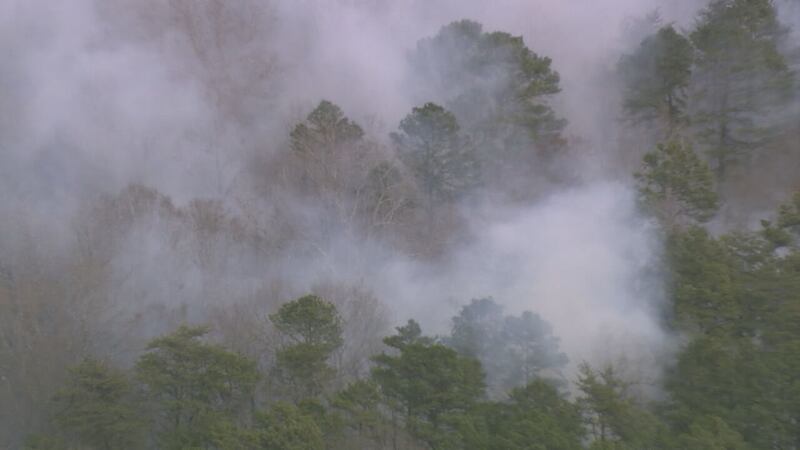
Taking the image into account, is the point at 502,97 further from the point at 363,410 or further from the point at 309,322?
the point at 363,410

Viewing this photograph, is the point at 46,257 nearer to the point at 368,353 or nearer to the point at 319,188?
the point at 319,188

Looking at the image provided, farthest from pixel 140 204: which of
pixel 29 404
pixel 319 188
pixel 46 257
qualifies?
pixel 29 404

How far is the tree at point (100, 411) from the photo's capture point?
540 inches

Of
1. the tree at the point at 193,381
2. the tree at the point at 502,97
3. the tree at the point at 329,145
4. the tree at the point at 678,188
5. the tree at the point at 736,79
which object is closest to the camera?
the tree at the point at 193,381

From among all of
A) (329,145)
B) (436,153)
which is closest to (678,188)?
(436,153)

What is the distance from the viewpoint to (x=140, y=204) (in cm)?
2352

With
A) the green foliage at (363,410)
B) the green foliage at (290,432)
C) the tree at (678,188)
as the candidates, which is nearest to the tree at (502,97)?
the tree at (678,188)

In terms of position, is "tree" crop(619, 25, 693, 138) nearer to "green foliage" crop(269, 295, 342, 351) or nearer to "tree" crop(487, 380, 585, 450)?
"tree" crop(487, 380, 585, 450)

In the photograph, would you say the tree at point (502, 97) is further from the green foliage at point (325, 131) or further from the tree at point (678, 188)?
the tree at point (678, 188)

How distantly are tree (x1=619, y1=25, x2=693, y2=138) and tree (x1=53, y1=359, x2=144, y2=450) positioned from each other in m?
15.6

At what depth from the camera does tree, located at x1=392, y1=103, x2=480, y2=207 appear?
65.4 feet

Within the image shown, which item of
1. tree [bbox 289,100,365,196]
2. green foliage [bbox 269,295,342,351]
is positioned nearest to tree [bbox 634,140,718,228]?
green foliage [bbox 269,295,342,351]

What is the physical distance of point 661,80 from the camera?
21.3 meters

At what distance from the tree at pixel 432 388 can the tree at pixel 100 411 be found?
15.8ft
